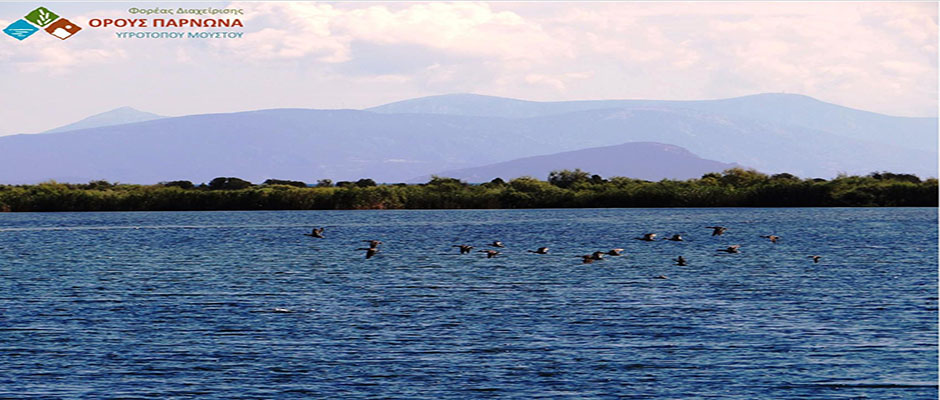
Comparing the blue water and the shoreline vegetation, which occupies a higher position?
the shoreline vegetation

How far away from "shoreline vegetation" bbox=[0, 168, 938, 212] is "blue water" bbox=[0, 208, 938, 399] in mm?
67570

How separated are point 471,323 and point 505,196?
361 ft

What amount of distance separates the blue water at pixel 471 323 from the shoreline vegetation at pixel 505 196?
222 ft

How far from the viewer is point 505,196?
5714 inches

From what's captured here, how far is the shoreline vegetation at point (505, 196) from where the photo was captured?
140 meters

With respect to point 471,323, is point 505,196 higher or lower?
higher

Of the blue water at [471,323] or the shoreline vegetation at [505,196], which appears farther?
Answer: the shoreline vegetation at [505,196]

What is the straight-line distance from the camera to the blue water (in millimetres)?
26531

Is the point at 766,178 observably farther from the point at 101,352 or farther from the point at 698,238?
the point at 101,352

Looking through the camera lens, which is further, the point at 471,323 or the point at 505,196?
the point at 505,196

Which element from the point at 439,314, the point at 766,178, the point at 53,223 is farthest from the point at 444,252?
the point at 766,178

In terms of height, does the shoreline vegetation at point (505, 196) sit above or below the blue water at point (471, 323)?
above

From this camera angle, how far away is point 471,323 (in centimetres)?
3538

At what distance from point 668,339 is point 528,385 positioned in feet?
23.1
